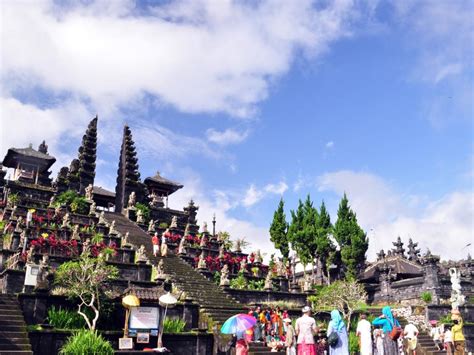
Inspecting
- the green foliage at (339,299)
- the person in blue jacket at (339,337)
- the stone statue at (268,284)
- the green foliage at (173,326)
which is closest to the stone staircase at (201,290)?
the green foliage at (173,326)

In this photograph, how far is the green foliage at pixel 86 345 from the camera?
13695 mm

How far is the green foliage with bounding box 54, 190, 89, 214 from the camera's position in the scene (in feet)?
123

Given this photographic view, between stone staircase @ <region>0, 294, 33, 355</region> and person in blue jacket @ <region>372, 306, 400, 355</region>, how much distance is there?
1030 centimetres

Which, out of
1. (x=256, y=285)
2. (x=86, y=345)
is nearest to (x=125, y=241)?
(x=256, y=285)

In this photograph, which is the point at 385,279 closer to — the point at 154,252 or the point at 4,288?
the point at 154,252

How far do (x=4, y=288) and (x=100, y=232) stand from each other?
1334 centimetres

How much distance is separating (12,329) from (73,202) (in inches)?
969

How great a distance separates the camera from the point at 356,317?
87.5ft

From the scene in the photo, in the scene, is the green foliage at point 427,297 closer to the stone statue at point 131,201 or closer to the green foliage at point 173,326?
the green foliage at point 173,326

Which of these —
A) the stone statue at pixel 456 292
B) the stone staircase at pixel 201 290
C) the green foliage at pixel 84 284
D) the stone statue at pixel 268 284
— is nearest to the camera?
the green foliage at pixel 84 284

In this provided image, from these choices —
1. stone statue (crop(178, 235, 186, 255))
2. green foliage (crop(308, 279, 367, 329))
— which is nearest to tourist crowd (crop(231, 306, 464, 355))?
green foliage (crop(308, 279, 367, 329))

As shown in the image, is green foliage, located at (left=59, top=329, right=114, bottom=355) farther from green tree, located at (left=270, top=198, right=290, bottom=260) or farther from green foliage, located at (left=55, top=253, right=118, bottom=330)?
green tree, located at (left=270, top=198, right=290, bottom=260)

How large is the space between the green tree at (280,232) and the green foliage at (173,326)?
2653 cm

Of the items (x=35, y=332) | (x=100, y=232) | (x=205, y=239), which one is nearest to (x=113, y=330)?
(x=35, y=332)
